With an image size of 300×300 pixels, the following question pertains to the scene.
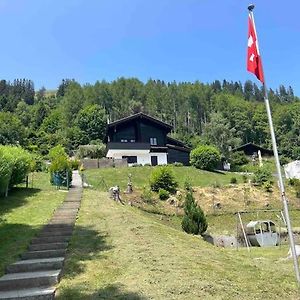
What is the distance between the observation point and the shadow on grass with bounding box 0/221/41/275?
9.36 m

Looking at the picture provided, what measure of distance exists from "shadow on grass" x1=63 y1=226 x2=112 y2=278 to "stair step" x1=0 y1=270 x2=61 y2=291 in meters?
0.47

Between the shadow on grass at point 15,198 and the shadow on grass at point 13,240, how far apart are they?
11.0ft

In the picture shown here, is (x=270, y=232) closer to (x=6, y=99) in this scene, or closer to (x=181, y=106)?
(x=181, y=106)

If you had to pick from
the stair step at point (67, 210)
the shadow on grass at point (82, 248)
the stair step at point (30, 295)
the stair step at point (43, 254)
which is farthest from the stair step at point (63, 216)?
the stair step at point (30, 295)

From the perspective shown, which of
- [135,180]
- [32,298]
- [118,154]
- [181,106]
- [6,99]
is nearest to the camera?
[32,298]

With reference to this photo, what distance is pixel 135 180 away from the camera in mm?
35375

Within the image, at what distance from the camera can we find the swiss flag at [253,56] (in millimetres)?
9086

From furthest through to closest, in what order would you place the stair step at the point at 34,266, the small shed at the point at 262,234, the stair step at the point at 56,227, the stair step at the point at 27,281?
the small shed at the point at 262,234 < the stair step at the point at 56,227 < the stair step at the point at 34,266 < the stair step at the point at 27,281

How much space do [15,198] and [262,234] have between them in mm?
13949

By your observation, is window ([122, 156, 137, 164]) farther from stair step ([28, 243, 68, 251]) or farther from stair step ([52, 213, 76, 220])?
stair step ([28, 243, 68, 251])

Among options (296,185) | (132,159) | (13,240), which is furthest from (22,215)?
(132,159)

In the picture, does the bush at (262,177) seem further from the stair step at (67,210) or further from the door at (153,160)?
the stair step at (67,210)

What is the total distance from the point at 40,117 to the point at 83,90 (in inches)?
717

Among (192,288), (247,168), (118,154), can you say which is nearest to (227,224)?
(192,288)
